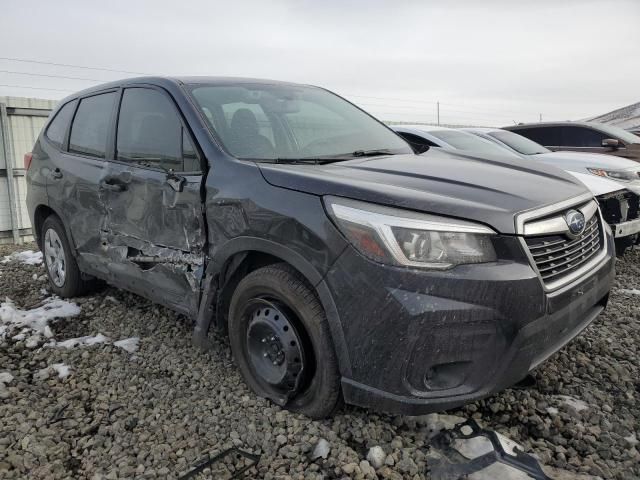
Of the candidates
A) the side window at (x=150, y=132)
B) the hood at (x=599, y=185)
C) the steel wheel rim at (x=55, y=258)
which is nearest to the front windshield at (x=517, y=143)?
the hood at (x=599, y=185)

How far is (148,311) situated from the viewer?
411cm

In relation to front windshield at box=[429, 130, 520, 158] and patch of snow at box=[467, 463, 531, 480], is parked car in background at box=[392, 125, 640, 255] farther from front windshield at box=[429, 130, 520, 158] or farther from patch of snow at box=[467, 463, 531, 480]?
patch of snow at box=[467, 463, 531, 480]

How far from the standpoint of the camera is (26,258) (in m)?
6.19

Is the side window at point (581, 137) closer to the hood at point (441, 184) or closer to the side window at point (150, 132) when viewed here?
the hood at point (441, 184)

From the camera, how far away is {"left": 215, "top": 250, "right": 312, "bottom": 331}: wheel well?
258 centimetres

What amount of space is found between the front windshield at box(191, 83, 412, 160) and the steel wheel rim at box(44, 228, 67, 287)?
2.14m

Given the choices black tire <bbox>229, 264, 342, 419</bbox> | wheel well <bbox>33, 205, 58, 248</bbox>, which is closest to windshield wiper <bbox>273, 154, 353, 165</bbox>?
black tire <bbox>229, 264, 342, 419</bbox>

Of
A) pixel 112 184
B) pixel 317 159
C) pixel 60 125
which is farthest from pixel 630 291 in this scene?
pixel 60 125

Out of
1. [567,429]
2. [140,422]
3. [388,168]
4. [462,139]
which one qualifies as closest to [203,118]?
[388,168]

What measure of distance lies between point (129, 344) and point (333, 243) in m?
2.07

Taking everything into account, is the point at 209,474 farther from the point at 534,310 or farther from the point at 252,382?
the point at 534,310

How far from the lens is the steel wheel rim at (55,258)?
4324mm

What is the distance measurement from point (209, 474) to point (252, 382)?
0.59 metres

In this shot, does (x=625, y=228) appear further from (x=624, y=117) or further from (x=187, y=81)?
(x=624, y=117)
